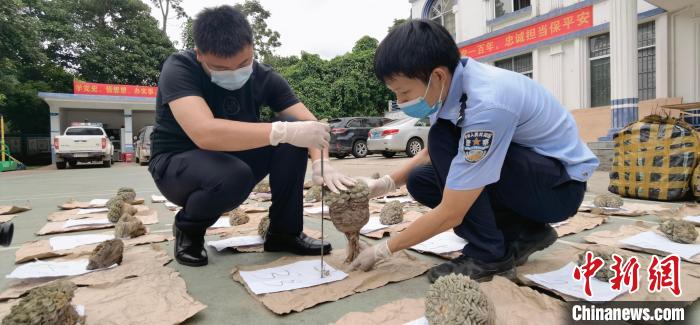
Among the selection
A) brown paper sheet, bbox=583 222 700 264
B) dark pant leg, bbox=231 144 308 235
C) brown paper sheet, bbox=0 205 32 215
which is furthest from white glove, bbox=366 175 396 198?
brown paper sheet, bbox=0 205 32 215

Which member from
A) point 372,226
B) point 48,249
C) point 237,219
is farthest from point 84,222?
point 372,226

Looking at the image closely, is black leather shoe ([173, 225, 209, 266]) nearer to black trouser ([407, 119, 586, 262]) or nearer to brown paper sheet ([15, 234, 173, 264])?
brown paper sheet ([15, 234, 173, 264])

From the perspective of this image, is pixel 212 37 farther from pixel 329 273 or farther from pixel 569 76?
pixel 569 76

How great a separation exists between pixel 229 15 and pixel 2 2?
15466mm

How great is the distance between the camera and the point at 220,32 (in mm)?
1863

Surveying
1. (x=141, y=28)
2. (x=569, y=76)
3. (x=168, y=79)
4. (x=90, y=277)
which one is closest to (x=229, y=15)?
(x=168, y=79)

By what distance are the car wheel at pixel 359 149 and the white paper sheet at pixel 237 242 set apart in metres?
10.2

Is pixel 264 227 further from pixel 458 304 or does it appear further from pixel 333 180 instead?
pixel 458 304

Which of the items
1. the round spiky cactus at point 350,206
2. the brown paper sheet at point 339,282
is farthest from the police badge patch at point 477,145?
the brown paper sheet at point 339,282

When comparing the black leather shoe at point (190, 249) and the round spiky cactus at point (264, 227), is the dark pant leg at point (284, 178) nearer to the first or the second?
the round spiky cactus at point (264, 227)

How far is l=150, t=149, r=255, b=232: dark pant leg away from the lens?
1993mm

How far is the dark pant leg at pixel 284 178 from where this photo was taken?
2.28 m

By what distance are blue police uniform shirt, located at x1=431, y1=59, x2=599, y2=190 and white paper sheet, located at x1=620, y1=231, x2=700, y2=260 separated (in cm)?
71

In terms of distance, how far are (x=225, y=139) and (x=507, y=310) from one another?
134 centimetres
